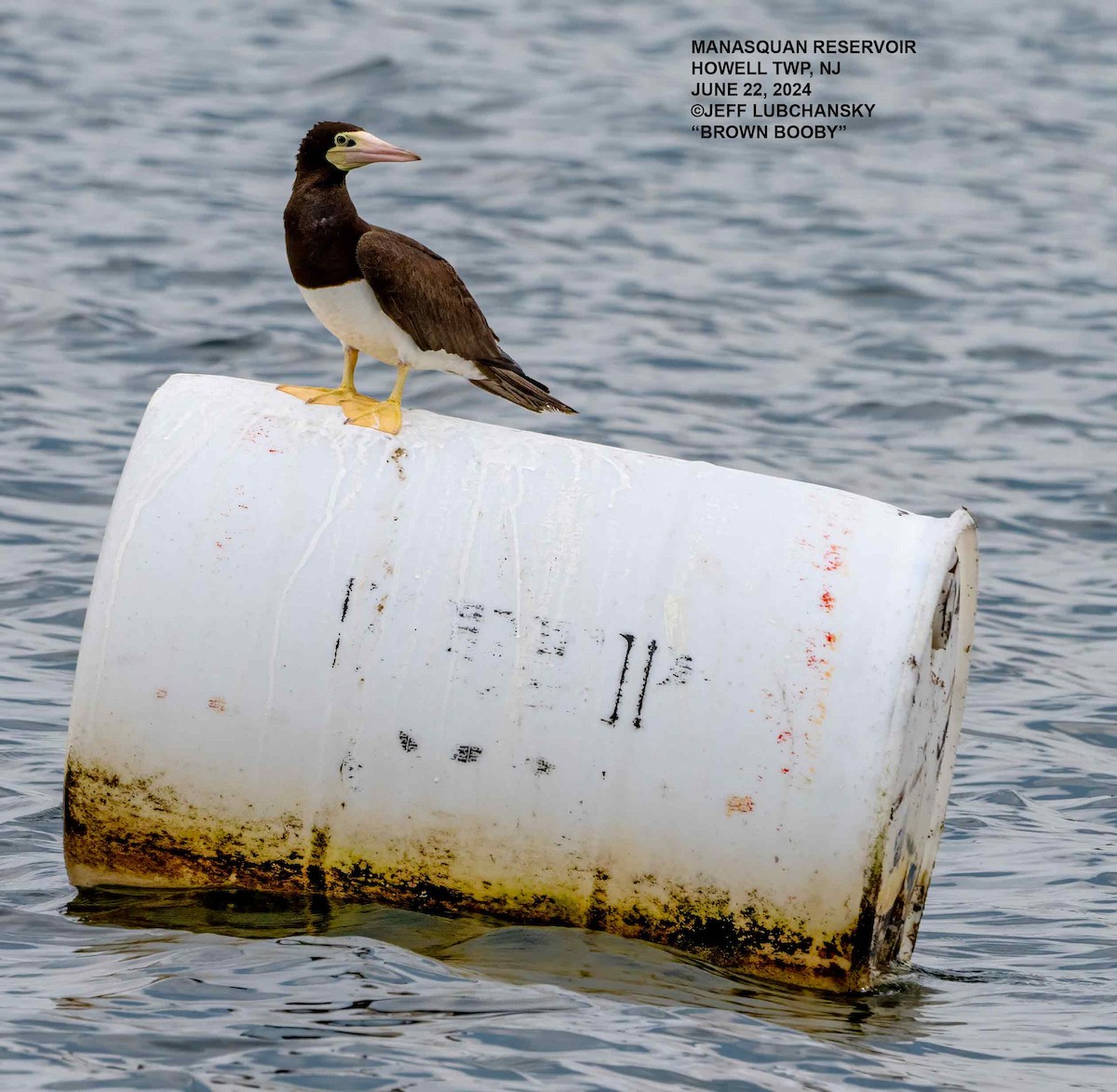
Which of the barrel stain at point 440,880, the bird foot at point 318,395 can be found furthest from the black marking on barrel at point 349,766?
the bird foot at point 318,395

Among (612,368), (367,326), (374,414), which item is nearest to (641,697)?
(374,414)

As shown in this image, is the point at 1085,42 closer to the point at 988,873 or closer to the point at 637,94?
the point at 637,94

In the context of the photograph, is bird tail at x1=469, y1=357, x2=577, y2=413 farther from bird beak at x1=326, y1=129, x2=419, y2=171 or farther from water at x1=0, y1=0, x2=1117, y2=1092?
water at x1=0, y1=0, x2=1117, y2=1092

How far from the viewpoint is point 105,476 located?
10.1m

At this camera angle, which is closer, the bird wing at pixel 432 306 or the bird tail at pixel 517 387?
the bird wing at pixel 432 306

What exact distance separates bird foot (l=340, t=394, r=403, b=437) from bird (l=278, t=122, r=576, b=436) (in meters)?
0.08

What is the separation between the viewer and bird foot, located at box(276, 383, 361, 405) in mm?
5320

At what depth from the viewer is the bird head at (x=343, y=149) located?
558cm

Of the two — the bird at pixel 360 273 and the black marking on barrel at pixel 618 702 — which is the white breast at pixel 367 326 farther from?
the black marking on barrel at pixel 618 702

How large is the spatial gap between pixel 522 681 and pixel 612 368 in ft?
25.6

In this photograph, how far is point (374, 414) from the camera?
207 inches

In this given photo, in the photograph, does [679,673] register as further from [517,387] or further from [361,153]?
[361,153]

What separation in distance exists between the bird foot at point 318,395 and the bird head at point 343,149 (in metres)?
0.70

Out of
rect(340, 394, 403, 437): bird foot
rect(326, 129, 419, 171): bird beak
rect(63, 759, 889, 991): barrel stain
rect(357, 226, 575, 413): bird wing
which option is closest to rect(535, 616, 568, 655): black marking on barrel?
rect(63, 759, 889, 991): barrel stain
